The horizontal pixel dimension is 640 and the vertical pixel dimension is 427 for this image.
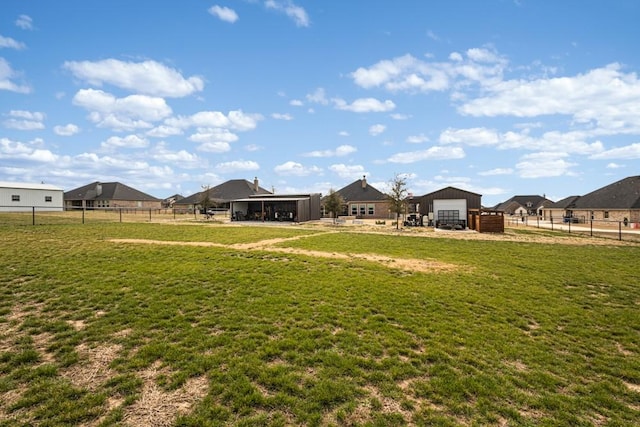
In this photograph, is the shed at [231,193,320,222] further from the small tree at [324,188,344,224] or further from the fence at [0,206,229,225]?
the fence at [0,206,229,225]

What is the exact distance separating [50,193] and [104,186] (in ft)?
43.1

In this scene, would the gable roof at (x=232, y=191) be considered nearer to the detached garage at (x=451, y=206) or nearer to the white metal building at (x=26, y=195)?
the white metal building at (x=26, y=195)

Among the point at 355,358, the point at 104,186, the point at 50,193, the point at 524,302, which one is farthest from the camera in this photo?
the point at 104,186

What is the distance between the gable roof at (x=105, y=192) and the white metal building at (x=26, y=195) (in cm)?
907

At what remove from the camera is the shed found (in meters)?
33.8

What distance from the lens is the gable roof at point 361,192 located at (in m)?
47.1

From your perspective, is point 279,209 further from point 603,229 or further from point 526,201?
point 526,201

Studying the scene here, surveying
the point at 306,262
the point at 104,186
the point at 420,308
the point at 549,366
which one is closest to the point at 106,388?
the point at 420,308

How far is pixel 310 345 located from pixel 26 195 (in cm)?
5328

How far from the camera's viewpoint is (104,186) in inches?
2217

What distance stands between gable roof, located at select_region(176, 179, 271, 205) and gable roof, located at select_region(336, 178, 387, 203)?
627 inches

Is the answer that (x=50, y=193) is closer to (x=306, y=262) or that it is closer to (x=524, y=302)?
(x=306, y=262)

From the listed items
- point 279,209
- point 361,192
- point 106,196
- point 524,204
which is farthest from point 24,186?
point 524,204

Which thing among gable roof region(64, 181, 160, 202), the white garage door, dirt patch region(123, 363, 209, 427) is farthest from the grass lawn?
gable roof region(64, 181, 160, 202)
